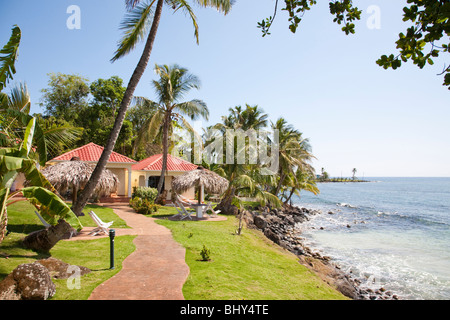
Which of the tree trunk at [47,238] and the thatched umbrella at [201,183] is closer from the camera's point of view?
the tree trunk at [47,238]

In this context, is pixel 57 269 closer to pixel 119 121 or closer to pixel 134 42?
pixel 119 121

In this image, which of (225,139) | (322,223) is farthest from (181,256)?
(322,223)

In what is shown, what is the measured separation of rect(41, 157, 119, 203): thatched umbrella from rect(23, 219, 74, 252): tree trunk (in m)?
5.78

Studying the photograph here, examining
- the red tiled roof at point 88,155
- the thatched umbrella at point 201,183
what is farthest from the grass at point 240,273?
the red tiled roof at point 88,155

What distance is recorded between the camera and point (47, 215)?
256 inches

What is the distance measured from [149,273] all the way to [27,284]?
2533 mm

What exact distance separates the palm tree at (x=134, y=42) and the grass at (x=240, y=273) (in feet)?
11.8

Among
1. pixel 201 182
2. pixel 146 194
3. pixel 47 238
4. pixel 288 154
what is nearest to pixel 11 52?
pixel 47 238

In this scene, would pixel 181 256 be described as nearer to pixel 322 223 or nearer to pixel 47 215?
pixel 47 215

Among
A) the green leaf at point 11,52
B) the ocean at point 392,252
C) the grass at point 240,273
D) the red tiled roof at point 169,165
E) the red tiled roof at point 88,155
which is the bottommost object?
the ocean at point 392,252

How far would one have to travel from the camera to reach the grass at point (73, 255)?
5582 millimetres

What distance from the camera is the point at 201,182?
16.2m

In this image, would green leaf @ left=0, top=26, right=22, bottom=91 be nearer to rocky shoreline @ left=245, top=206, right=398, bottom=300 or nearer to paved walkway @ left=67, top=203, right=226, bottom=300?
paved walkway @ left=67, top=203, right=226, bottom=300

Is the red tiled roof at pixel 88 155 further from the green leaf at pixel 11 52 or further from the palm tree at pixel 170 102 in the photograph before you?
the green leaf at pixel 11 52
